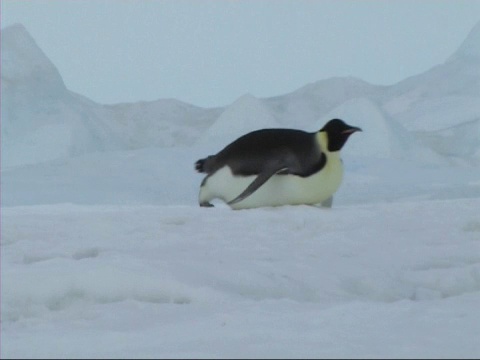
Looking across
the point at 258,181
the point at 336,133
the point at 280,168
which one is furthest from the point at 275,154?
the point at 336,133

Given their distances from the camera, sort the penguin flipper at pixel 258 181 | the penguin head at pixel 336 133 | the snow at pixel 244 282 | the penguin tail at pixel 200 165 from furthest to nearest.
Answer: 1. the penguin tail at pixel 200 165
2. the penguin head at pixel 336 133
3. the penguin flipper at pixel 258 181
4. the snow at pixel 244 282

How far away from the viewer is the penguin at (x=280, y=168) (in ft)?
15.1

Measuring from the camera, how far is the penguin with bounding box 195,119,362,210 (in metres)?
4.60

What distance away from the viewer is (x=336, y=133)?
4.77m

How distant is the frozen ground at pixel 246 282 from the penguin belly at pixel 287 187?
0.50 ft

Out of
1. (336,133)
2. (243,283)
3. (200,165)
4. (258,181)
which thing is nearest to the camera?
(243,283)

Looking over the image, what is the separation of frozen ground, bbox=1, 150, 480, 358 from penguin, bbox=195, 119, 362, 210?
0.56ft

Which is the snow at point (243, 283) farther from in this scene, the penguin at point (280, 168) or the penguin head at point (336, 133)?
the penguin head at point (336, 133)

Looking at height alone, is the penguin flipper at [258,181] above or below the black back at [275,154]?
below

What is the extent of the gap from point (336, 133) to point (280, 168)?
0.40 meters

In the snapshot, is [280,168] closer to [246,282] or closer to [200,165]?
[200,165]

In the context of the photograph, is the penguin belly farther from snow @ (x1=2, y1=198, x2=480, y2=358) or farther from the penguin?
snow @ (x1=2, y1=198, x2=480, y2=358)

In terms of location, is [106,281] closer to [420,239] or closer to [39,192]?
[420,239]

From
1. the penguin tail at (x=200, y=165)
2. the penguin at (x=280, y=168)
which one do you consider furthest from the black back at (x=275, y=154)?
the penguin tail at (x=200, y=165)
